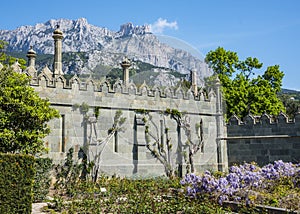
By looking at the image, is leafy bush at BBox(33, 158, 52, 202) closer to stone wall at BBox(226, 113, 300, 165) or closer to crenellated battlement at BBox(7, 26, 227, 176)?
crenellated battlement at BBox(7, 26, 227, 176)

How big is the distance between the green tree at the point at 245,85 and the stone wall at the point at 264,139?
29.3 feet

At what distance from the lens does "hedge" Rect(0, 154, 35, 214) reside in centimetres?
796

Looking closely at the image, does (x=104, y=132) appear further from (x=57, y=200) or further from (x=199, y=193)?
(x=199, y=193)

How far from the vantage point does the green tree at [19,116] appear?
1156cm

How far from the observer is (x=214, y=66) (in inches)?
1251

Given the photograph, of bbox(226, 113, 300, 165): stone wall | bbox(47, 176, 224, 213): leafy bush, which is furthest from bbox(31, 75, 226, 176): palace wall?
bbox(47, 176, 224, 213): leafy bush

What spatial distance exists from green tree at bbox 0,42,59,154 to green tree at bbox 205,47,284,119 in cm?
2011

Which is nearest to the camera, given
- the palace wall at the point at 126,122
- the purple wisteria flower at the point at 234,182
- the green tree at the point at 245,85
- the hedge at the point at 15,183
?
the hedge at the point at 15,183

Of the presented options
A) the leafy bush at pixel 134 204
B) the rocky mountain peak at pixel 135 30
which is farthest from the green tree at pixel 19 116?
the rocky mountain peak at pixel 135 30

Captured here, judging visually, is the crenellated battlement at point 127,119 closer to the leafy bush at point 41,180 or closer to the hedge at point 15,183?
the leafy bush at point 41,180

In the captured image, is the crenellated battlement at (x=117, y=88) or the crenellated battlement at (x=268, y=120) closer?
the crenellated battlement at (x=117, y=88)

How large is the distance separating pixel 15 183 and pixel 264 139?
14918 mm

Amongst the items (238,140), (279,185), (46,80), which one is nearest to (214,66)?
(238,140)

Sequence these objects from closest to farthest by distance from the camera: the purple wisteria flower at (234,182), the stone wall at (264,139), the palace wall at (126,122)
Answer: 1. the purple wisteria flower at (234,182)
2. the palace wall at (126,122)
3. the stone wall at (264,139)
